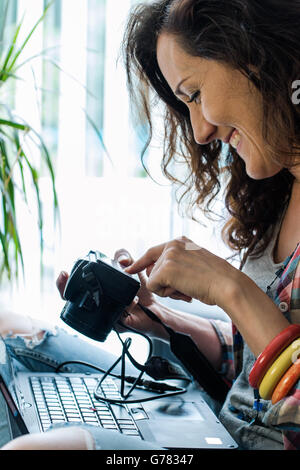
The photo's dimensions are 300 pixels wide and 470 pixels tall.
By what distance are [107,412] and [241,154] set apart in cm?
46

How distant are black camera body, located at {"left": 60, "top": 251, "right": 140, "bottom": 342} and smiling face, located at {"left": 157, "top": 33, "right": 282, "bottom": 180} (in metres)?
0.28

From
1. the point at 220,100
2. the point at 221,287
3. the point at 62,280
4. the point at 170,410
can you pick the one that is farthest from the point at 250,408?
the point at 220,100

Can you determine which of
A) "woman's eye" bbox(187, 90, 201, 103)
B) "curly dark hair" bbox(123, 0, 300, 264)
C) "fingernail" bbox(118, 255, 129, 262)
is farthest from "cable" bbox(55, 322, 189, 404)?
"woman's eye" bbox(187, 90, 201, 103)

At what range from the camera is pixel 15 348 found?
3.52ft

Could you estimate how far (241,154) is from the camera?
97 cm

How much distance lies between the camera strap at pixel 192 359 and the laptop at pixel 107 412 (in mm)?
69

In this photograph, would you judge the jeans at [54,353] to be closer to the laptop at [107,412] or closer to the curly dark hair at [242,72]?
the laptop at [107,412]

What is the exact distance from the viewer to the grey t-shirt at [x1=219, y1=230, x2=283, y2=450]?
A: 2.80ft

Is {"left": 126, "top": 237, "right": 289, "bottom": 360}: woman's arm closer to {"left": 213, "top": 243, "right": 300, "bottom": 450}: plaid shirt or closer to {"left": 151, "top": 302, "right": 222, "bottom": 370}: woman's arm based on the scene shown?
{"left": 213, "top": 243, "right": 300, "bottom": 450}: plaid shirt

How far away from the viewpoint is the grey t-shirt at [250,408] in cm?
85

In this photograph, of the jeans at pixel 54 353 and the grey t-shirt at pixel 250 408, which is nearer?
the grey t-shirt at pixel 250 408

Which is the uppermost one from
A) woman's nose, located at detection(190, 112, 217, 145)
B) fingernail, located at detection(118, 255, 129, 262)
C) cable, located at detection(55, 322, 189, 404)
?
woman's nose, located at detection(190, 112, 217, 145)

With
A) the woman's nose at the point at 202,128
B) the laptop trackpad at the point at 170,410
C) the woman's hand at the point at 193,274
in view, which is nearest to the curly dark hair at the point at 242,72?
the woman's nose at the point at 202,128
